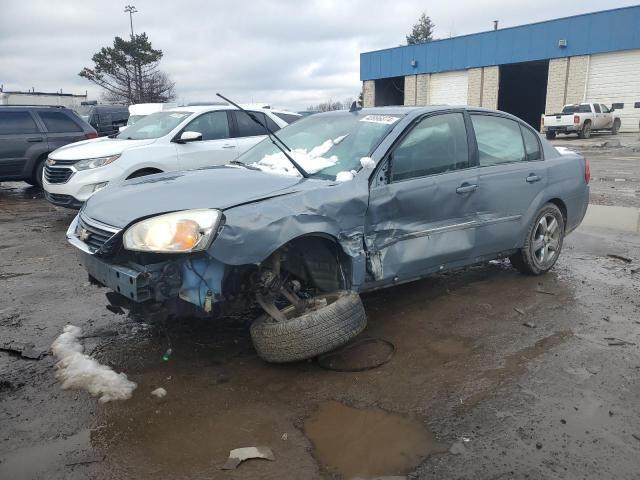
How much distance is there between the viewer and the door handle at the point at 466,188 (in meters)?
4.23

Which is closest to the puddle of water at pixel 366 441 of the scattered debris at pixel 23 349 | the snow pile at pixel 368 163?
the snow pile at pixel 368 163

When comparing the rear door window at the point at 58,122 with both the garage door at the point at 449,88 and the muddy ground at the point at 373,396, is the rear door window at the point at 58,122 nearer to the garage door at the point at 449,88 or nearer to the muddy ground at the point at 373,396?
the muddy ground at the point at 373,396

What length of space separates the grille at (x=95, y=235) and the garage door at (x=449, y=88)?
3518cm

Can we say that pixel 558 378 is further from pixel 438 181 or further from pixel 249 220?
pixel 249 220

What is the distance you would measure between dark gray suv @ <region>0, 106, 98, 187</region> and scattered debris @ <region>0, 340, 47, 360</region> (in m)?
8.20

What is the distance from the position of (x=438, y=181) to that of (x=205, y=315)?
2048 millimetres

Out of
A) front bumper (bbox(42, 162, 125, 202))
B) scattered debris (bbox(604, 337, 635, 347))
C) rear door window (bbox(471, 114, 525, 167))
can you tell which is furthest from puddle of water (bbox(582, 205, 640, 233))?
front bumper (bbox(42, 162, 125, 202))

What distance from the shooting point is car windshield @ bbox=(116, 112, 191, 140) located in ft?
26.2

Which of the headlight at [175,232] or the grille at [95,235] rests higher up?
the headlight at [175,232]

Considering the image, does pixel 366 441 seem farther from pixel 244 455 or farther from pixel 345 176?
pixel 345 176

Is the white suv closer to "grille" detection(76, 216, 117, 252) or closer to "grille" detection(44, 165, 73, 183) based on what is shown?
"grille" detection(44, 165, 73, 183)

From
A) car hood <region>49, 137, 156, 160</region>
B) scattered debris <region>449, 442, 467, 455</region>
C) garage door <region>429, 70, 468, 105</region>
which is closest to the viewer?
scattered debris <region>449, 442, 467, 455</region>

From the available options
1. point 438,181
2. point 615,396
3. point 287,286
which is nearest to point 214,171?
point 287,286

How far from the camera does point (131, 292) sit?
3029 millimetres
